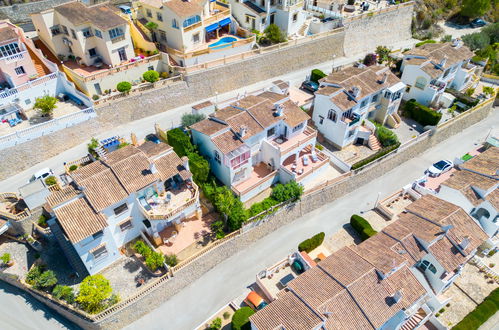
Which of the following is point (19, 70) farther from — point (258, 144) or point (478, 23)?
point (478, 23)

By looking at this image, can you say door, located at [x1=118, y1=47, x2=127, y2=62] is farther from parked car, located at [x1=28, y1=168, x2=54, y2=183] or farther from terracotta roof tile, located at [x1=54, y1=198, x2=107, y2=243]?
terracotta roof tile, located at [x1=54, y1=198, x2=107, y2=243]

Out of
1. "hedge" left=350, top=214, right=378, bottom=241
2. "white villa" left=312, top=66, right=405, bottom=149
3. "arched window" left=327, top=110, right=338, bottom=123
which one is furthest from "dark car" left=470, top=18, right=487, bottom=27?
"hedge" left=350, top=214, right=378, bottom=241

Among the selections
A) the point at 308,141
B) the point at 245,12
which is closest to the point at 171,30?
the point at 245,12

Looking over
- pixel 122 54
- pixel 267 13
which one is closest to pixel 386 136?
pixel 267 13

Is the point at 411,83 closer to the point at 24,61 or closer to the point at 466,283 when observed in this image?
the point at 466,283

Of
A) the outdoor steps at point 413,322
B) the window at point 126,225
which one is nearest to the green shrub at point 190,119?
the window at point 126,225

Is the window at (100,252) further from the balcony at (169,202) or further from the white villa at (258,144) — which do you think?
the white villa at (258,144)
